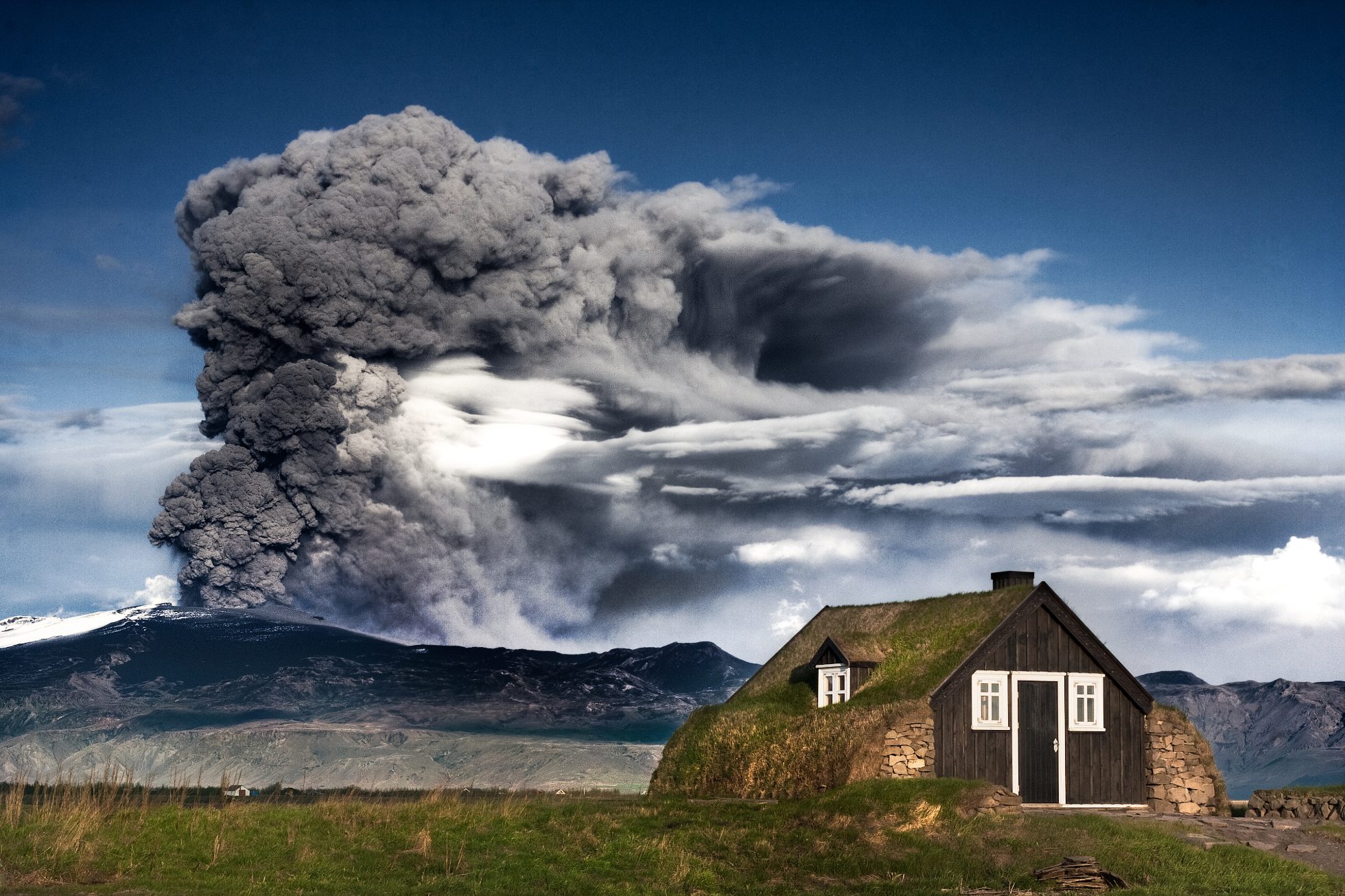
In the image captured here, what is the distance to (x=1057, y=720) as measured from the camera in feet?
98.4

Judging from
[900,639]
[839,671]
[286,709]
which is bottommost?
[286,709]

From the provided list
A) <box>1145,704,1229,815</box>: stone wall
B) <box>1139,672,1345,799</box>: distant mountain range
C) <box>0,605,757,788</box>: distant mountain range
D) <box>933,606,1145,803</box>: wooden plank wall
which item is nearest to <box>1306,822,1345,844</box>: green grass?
<box>1145,704,1229,815</box>: stone wall

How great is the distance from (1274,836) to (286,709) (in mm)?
133692

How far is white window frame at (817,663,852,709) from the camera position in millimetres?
31656

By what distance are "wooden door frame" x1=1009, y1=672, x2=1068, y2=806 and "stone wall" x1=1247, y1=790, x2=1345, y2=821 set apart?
147 inches

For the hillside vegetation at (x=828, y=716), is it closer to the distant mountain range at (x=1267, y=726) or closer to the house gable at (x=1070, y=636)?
the house gable at (x=1070, y=636)

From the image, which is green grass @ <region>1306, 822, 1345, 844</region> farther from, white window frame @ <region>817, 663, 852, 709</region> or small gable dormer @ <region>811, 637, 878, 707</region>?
white window frame @ <region>817, 663, 852, 709</region>

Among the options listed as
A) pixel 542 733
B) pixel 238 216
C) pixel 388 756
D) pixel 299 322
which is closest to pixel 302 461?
pixel 299 322

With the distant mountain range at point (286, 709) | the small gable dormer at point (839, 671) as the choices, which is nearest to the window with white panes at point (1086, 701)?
the small gable dormer at point (839, 671)

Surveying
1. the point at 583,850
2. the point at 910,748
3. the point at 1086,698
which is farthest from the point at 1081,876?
the point at 1086,698

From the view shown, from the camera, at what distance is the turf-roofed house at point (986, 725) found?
2878 centimetres

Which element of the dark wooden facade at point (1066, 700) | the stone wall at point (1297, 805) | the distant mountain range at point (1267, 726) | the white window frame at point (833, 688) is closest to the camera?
the stone wall at point (1297, 805)

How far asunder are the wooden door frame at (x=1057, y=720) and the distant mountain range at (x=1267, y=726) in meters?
134

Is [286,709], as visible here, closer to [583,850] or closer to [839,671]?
[839,671]
